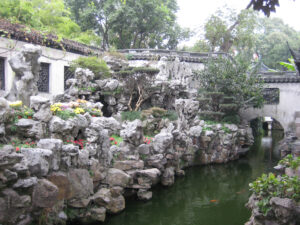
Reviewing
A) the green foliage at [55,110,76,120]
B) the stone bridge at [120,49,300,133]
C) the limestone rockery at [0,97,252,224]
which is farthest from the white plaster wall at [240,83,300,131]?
the green foliage at [55,110,76,120]

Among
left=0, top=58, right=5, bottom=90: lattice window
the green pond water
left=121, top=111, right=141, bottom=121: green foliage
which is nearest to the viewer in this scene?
the green pond water

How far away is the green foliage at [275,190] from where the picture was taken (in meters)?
5.03

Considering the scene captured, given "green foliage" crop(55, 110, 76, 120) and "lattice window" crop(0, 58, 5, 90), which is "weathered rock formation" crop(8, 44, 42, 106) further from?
"lattice window" crop(0, 58, 5, 90)

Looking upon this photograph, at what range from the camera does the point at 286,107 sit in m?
18.9

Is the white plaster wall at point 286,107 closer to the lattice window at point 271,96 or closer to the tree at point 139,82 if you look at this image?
the lattice window at point 271,96

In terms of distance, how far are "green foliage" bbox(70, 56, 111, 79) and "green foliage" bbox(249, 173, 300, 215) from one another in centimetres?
1096

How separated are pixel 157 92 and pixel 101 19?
1008 cm

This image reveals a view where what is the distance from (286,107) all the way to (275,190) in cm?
1525

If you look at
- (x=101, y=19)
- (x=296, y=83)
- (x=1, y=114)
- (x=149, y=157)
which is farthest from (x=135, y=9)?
(x=1, y=114)

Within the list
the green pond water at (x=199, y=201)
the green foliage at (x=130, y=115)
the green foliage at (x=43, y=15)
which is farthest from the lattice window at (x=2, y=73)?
the green pond water at (x=199, y=201)

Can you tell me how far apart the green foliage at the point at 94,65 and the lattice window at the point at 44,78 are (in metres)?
1.39

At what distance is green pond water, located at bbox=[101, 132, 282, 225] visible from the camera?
7719mm

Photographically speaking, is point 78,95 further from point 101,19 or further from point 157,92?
point 101,19

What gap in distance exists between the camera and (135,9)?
2083 centimetres
